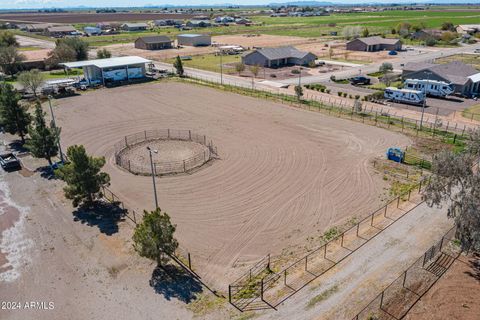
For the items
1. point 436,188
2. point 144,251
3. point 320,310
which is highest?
point 436,188

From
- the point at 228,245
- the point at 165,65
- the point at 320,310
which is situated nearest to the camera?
the point at 320,310

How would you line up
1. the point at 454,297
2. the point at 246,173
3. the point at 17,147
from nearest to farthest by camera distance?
the point at 454,297, the point at 246,173, the point at 17,147

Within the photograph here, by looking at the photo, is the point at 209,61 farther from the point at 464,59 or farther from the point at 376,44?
the point at 464,59

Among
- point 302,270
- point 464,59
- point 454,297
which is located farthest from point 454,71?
point 302,270

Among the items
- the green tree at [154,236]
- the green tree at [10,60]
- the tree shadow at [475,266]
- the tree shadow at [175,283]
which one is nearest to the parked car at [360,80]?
the tree shadow at [475,266]

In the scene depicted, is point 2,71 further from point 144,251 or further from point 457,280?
point 457,280

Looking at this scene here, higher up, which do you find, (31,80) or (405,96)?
(31,80)

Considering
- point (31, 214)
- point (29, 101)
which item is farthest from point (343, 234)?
point (29, 101)
